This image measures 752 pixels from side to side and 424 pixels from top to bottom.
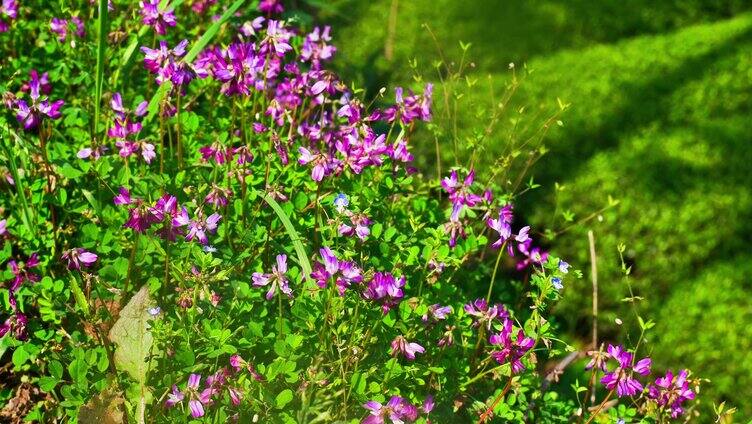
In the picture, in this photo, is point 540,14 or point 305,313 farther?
point 540,14

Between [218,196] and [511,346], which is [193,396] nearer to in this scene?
[218,196]

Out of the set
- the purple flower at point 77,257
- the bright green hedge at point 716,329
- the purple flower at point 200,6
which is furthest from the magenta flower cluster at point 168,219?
the bright green hedge at point 716,329

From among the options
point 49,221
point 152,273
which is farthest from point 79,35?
point 152,273

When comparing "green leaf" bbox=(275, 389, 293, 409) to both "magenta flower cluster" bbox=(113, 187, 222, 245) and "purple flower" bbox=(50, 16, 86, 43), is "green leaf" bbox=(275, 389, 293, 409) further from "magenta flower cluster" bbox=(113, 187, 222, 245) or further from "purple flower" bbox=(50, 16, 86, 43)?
"purple flower" bbox=(50, 16, 86, 43)

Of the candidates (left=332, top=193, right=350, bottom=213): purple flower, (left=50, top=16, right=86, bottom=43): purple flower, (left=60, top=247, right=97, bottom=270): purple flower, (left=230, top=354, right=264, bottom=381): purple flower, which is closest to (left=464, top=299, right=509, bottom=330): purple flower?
(left=332, top=193, right=350, bottom=213): purple flower

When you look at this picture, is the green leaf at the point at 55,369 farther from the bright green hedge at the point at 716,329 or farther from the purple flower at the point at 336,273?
the bright green hedge at the point at 716,329

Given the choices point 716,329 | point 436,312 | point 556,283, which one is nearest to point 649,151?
point 716,329

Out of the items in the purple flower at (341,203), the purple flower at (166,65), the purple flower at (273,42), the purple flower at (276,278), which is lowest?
the purple flower at (276,278)

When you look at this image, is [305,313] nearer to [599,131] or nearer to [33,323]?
[33,323]
